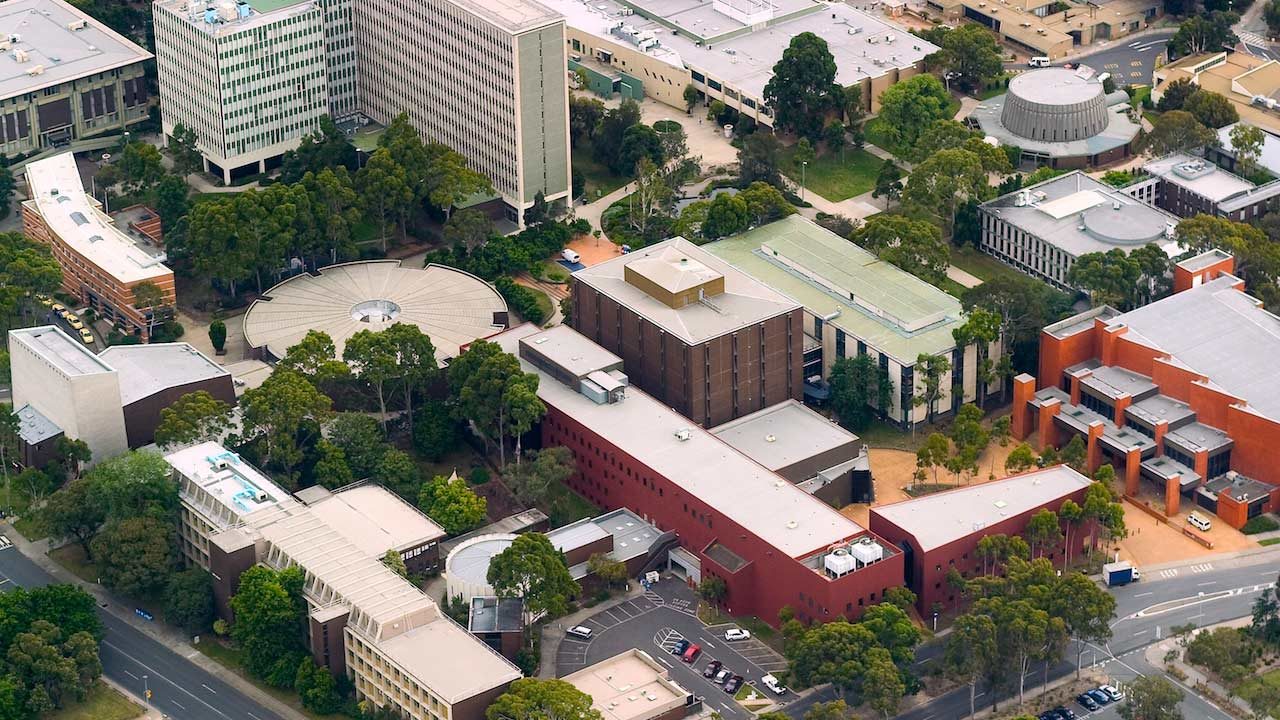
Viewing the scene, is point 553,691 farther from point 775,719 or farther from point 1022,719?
point 1022,719

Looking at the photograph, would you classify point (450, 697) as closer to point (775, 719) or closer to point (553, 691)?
point (553, 691)

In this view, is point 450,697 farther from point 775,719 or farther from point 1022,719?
point 1022,719

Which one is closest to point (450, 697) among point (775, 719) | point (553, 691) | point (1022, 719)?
point (553, 691)

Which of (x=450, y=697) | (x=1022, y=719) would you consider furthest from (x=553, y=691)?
(x=1022, y=719)

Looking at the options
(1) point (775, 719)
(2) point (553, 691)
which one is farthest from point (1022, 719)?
(2) point (553, 691)

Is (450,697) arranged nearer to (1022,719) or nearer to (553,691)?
(553,691)
